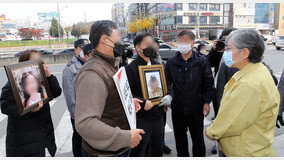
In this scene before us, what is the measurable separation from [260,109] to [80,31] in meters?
70.2

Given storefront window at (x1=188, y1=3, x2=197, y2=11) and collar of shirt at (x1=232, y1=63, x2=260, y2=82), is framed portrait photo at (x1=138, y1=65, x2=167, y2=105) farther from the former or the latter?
storefront window at (x1=188, y1=3, x2=197, y2=11)

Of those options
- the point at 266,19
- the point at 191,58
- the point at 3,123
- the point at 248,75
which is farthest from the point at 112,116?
the point at 266,19

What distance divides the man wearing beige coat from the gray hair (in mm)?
1035

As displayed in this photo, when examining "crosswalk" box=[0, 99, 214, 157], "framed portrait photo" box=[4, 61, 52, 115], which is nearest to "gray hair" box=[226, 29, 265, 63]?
"framed portrait photo" box=[4, 61, 52, 115]

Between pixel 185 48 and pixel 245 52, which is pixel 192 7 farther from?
pixel 245 52

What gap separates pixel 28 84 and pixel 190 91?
211cm

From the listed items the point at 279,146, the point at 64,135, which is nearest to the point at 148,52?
the point at 64,135

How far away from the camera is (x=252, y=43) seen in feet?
5.49

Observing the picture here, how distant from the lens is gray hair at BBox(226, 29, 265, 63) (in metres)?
1.67

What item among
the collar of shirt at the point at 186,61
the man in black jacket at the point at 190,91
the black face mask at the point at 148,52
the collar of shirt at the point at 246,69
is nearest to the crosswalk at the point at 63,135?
the man in black jacket at the point at 190,91

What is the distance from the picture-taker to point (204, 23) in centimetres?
4928

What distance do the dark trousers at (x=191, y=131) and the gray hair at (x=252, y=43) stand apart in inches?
58.9

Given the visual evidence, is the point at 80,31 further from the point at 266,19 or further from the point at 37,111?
the point at 37,111

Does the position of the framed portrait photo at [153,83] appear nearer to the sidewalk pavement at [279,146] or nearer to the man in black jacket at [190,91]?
the man in black jacket at [190,91]
